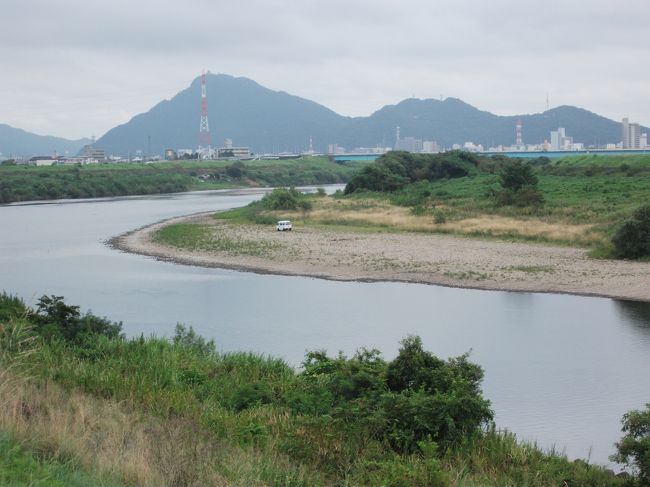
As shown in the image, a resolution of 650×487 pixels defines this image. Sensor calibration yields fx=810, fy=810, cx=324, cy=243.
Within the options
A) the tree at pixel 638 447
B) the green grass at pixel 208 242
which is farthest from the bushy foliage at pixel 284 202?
the tree at pixel 638 447

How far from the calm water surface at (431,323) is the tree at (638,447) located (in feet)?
8.16

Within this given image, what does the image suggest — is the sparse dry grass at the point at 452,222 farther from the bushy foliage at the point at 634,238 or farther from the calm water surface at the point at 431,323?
the calm water surface at the point at 431,323

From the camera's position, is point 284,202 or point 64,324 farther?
point 284,202

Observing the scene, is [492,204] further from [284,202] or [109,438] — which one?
[109,438]

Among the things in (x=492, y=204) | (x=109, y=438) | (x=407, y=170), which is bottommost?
(x=109, y=438)

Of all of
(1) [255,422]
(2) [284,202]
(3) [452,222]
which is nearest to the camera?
(1) [255,422]

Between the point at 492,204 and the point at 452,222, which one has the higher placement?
the point at 492,204

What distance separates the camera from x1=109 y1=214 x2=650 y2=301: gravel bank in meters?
29.8

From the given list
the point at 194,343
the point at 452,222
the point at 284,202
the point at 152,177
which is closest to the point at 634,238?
the point at 452,222

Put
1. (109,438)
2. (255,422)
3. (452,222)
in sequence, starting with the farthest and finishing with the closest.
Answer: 1. (452,222)
2. (255,422)
3. (109,438)

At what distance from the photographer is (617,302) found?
26.8m

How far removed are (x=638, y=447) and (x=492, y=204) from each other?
45.2 m

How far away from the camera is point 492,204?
54.1 m

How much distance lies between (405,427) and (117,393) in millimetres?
3996
